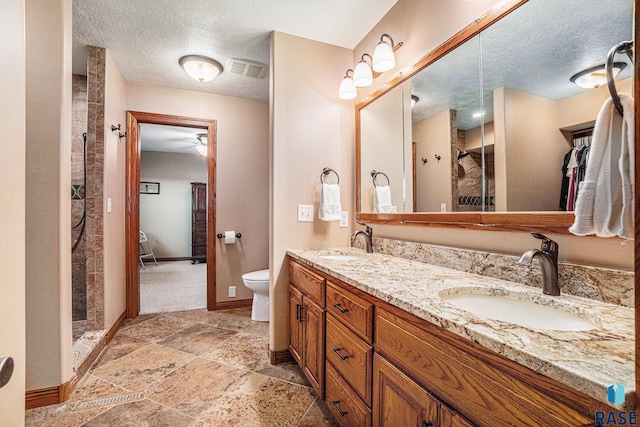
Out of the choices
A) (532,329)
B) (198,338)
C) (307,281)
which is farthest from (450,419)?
(198,338)

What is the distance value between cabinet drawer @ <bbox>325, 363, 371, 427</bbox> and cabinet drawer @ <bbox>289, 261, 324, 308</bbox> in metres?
0.35

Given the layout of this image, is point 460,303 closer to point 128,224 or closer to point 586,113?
point 586,113

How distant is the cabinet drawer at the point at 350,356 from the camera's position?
45.7 inches

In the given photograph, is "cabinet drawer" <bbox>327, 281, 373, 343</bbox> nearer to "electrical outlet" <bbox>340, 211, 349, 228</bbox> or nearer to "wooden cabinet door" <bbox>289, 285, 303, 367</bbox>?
"wooden cabinet door" <bbox>289, 285, 303, 367</bbox>

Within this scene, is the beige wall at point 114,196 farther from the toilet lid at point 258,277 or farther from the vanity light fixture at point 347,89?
the vanity light fixture at point 347,89

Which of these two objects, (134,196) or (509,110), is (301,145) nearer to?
(509,110)

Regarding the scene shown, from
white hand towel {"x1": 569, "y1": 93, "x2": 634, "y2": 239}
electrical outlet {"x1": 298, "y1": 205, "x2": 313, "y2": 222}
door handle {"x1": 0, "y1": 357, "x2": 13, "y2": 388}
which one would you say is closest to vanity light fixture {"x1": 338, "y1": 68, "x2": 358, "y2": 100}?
electrical outlet {"x1": 298, "y1": 205, "x2": 313, "y2": 222}

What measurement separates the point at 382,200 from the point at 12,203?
6.21 ft

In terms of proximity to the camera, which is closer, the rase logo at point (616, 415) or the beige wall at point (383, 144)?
the rase logo at point (616, 415)

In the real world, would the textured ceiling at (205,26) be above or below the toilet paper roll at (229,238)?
above

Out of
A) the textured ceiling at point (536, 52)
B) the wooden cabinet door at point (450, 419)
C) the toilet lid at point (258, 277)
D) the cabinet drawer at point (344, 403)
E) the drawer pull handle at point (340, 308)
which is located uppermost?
the textured ceiling at point (536, 52)

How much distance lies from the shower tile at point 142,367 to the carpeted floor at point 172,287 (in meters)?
1.07

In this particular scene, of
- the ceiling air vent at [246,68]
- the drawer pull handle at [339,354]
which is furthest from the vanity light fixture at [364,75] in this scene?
the drawer pull handle at [339,354]

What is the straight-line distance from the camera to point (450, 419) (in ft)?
2.51
